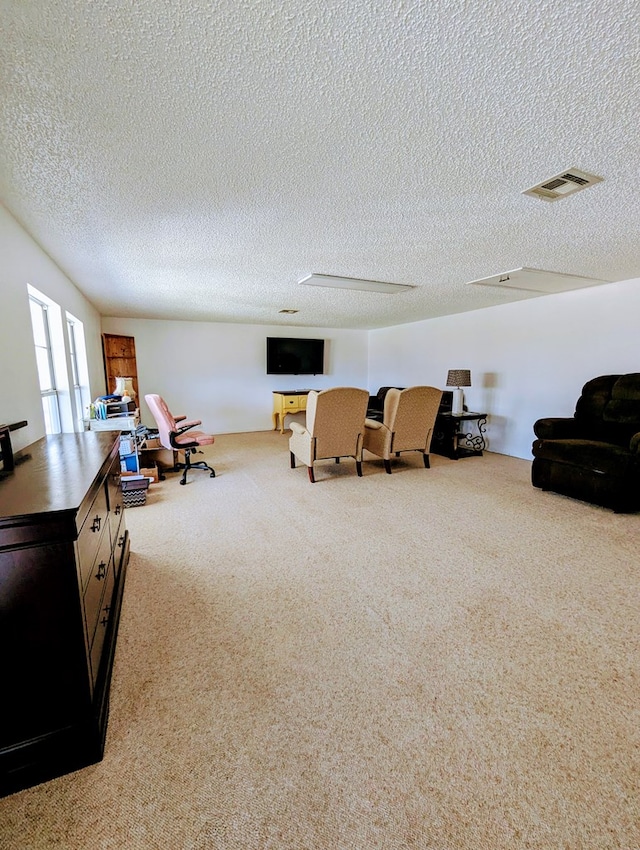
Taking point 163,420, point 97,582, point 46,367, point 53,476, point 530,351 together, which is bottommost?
point 97,582

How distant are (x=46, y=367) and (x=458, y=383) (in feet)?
15.8

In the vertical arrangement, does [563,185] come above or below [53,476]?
above

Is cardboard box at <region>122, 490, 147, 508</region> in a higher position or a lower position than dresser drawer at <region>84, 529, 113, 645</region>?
lower

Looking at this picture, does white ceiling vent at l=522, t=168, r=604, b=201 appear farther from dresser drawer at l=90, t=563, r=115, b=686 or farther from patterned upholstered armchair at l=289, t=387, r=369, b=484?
dresser drawer at l=90, t=563, r=115, b=686

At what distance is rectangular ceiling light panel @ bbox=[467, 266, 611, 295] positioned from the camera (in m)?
3.52

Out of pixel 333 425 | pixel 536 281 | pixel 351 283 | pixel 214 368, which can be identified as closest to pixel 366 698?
pixel 333 425

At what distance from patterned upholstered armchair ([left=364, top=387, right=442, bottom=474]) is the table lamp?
103 cm

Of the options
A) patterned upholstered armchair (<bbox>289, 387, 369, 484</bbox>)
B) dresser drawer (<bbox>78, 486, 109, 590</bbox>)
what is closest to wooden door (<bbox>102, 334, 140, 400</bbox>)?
patterned upholstered armchair (<bbox>289, 387, 369, 484</bbox>)

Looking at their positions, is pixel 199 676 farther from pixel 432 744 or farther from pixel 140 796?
pixel 432 744

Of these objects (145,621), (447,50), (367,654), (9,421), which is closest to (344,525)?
(367,654)

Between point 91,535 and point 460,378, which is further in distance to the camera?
point 460,378

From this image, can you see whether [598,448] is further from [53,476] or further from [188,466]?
[188,466]

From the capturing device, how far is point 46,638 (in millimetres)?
1077

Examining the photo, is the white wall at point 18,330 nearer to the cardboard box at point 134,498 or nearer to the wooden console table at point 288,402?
the cardboard box at point 134,498
